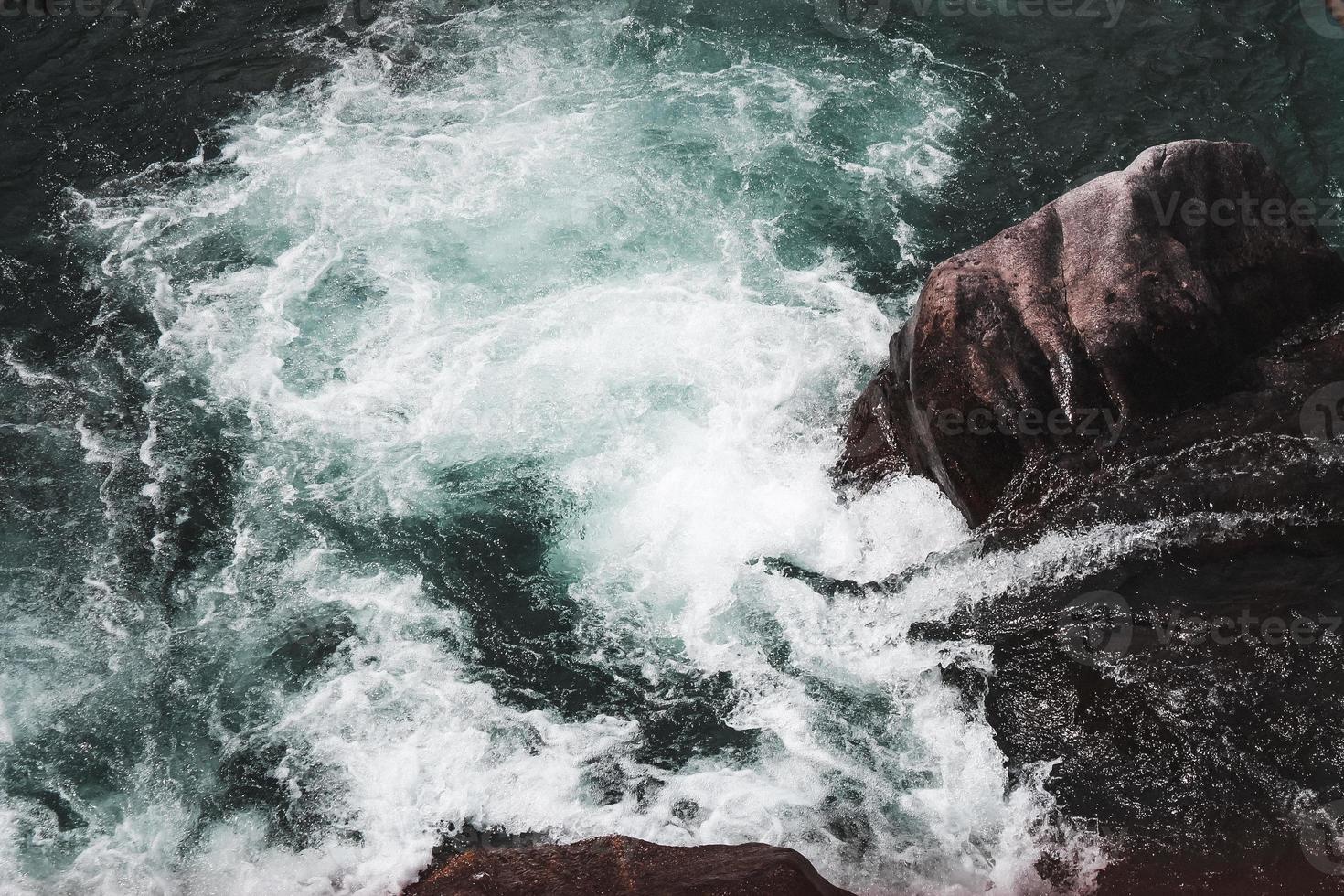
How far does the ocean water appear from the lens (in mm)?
8891

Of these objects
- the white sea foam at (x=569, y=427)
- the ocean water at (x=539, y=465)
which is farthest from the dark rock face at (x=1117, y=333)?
the white sea foam at (x=569, y=427)

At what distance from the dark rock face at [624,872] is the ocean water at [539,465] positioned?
A: 420 mm

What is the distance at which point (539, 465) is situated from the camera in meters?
11.5

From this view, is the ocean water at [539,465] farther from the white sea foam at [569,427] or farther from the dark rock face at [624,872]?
the dark rock face at [624,872]

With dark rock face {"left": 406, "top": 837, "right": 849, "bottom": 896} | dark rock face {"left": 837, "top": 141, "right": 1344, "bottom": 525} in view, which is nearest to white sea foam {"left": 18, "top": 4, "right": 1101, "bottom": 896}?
dark rock face {"left": 406, "top": 837, "right": 849, "bottom": 896}

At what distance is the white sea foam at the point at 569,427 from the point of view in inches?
345

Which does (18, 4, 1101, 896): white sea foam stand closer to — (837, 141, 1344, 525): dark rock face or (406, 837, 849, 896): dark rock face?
(406, 837, 849, 896): dark rock face

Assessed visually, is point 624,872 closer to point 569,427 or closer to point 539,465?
point 539,465

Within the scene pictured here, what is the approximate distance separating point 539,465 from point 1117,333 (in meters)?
6.16

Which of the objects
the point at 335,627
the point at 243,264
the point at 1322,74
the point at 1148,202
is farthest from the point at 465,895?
the point at 1322,74

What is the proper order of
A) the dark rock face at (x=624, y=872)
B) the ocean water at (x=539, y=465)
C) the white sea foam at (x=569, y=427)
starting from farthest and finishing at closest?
1. the ocean water at (x=539, y=465)
2. the white sea foam at (x=569, y=427)
3. the dark rock face at (x=624, y=872)

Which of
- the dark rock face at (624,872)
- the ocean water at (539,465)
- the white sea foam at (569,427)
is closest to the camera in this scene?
the dark rock face at (624,872)

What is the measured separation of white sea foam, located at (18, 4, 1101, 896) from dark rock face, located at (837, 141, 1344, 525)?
1.16 m

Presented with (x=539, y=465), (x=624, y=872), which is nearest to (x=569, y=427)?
(x=539, y=465)
